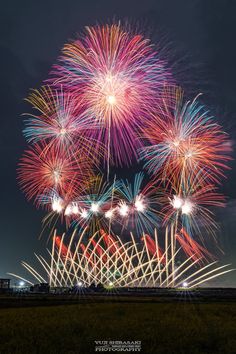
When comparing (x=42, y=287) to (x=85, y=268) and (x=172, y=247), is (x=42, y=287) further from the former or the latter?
(x=172, y=247)

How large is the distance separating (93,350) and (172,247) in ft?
115

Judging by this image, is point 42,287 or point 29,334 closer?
point 29,334

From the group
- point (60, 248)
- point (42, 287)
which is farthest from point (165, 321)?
point (42, 287)

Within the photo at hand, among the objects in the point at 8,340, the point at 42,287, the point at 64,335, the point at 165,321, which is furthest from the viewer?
the point at 42,287

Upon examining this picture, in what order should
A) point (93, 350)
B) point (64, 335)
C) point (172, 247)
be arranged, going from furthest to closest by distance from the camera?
point (172, 247) → point (64, 335) → point (93, 350)

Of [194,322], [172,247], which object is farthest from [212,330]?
[172,247]

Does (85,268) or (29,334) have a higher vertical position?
(85,268)

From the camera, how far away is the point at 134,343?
13445mm

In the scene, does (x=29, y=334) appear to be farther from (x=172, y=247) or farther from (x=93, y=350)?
(x=172, y=247)

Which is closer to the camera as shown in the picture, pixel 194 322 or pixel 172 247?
pixel 194 322

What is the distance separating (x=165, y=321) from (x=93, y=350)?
7.66 meters

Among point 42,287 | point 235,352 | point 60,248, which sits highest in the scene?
point 60,248

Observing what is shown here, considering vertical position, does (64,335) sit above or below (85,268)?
below

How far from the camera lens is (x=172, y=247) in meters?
47.0
